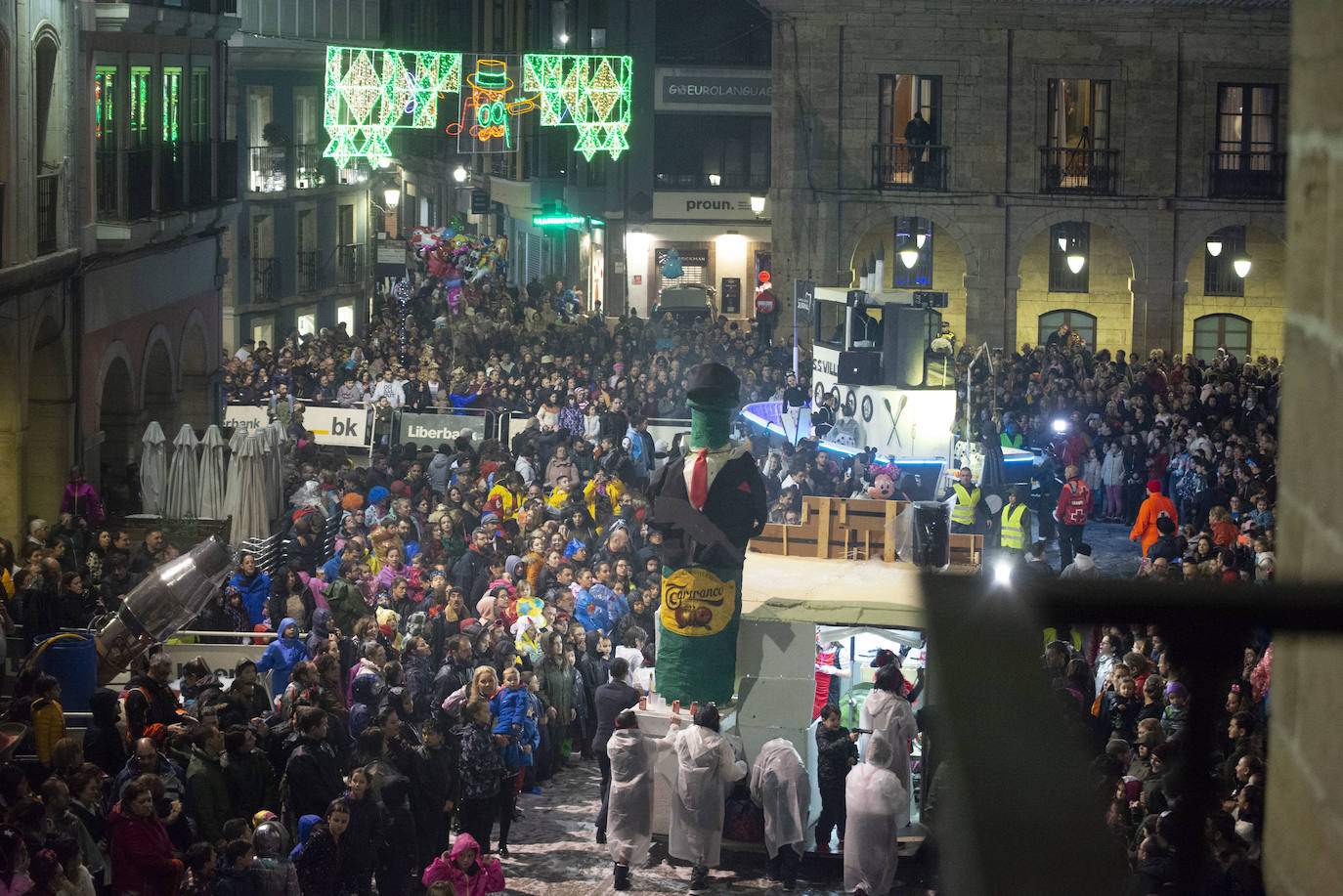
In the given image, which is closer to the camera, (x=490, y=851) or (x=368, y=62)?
(x=490, y=851)

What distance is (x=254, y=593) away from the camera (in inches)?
610

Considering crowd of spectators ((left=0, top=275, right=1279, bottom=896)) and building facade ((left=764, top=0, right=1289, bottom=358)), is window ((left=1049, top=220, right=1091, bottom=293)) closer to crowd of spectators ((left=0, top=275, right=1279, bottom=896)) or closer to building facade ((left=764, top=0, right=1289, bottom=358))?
building facade ((left=764, top=0, right=1289, bottom=358))

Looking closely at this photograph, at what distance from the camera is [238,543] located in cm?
1820

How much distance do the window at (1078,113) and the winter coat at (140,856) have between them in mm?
32246

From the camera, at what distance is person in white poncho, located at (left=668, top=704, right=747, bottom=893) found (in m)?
12.4

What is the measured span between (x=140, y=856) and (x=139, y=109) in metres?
16.5

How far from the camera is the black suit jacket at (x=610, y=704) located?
1326cm

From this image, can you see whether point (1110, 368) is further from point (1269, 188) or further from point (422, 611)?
point (422, 611)

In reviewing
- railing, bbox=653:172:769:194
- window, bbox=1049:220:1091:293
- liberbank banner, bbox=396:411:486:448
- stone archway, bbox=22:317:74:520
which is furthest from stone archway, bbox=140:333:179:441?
railing, bbox=653:172:769:194

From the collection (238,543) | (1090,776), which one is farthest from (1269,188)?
(1090,776)

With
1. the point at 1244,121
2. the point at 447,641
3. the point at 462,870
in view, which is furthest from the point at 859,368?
the point at 1244,121

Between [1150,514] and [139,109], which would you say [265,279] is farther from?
[1150,514]

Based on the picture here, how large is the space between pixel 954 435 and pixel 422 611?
37.0ft

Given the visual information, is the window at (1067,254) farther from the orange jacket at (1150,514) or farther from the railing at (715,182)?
the orange jacket at (1150,514)
